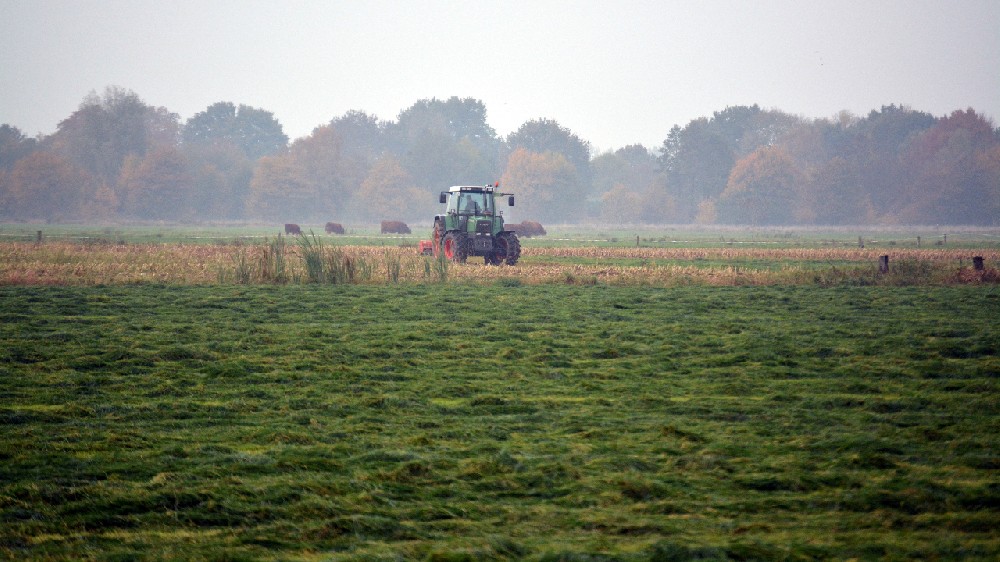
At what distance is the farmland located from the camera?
633cm

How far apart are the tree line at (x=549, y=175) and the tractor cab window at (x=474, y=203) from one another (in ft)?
277

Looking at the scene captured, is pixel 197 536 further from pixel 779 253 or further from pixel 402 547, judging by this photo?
pixel 779 253

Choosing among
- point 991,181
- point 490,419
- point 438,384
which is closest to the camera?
point 490,419

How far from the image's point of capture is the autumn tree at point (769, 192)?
113125 mm

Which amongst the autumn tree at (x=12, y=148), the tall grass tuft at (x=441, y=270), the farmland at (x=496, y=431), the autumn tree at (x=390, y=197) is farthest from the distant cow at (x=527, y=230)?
the autumn tree at (x=12, y=148)

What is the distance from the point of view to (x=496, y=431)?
30.3 ft

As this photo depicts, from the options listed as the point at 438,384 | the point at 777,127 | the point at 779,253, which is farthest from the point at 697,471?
the point at 777,127

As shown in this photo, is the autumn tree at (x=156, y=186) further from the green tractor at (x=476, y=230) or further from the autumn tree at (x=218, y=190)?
the green tractor at (x=476, y=230)

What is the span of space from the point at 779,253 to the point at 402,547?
131 ft

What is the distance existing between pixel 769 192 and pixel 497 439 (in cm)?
10939

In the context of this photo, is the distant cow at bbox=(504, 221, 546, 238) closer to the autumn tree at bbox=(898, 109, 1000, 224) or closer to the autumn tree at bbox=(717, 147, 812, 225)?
the autumn tree at bbox=(717, 147, 812, 225)

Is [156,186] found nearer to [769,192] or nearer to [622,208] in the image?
[622,208]

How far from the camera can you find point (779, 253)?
43.8 metres

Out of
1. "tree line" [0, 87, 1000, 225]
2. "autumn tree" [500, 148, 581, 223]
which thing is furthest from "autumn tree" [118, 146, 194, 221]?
"autumn tree" [500, 148, 581, 223]
